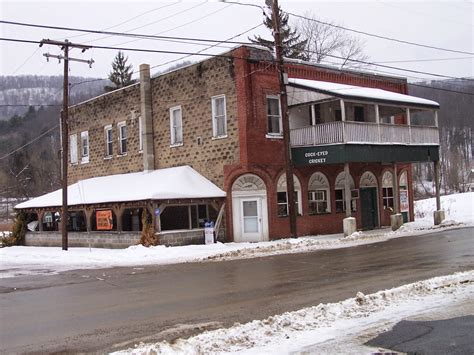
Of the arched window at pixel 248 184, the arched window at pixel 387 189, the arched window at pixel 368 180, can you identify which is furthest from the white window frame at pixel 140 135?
the arched window at pixel 387 189

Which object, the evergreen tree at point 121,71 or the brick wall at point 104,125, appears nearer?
the brick wall at point 104,125

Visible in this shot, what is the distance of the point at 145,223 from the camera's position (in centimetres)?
2345

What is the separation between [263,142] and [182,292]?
15018 millimetres

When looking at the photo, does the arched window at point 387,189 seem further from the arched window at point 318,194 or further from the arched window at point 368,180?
the arched window at point 318,194

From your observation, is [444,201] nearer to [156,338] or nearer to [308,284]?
[308,284]

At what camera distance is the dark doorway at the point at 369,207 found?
30844 millimetres

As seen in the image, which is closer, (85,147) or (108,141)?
(108,141)

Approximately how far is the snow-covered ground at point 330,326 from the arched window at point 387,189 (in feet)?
73.7

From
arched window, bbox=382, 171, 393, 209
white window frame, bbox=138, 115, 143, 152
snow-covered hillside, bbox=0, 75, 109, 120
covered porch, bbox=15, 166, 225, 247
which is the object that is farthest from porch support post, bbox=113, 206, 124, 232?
arched window, bbox=382, 171, 393, 209

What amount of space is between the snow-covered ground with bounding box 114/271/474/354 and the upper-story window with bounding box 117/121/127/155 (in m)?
25.4

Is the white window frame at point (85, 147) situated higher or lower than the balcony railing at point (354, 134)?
higher

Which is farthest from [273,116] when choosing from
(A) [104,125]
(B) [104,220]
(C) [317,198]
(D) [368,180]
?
(A) [104,125]

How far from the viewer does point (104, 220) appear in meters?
26.9

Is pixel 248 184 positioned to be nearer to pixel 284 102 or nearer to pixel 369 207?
pixel 284 102
